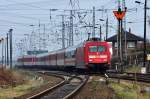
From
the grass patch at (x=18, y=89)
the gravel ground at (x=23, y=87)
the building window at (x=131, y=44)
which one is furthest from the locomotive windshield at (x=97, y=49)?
the building window at (x=131, y=44)

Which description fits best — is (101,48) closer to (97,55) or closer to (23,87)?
(97,55)

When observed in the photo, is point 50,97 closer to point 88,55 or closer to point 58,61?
point 88,55

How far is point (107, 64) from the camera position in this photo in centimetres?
5222

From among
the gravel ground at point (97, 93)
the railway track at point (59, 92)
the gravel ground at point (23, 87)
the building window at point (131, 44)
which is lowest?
the gravel ground at point (23, 87)

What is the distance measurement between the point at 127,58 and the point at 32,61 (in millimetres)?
29308

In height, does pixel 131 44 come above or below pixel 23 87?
above

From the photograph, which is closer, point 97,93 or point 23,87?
point 97,93

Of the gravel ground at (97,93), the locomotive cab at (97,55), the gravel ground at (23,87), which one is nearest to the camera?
the gravel ground at (97,93)

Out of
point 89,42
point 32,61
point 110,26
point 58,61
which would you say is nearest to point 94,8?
point 58,61

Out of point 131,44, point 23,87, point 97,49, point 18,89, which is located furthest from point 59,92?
point 131,44

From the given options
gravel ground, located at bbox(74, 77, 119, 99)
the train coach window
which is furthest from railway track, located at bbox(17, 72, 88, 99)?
the train coach window

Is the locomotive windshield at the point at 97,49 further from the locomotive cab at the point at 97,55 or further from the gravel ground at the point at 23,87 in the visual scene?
the gravel ground at the point at 23,87

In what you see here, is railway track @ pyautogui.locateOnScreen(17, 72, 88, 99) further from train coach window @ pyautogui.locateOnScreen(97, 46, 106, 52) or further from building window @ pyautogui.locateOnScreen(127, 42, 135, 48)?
building window @ pyautogui.locateOnScreen(127, 42, 135, 48)

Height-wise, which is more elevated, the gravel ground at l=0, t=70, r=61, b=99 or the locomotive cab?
the locomotive cab
